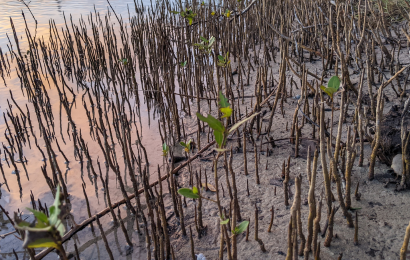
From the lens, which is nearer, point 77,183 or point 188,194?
point 188,194

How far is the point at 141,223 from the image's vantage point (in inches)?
58.9

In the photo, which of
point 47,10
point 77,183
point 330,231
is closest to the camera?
point 330,231

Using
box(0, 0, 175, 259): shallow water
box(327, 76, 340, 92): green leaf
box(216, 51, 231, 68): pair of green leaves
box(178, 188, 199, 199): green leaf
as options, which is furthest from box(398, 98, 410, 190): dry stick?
box(0, 0, 175, 259): shallow water

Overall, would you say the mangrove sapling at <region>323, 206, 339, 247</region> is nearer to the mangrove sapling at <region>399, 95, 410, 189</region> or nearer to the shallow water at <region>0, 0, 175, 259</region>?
the mangrove sapling at <region>399, 95, 410, 189</region>

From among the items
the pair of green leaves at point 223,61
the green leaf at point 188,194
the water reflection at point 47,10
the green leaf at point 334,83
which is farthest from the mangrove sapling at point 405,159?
the water reflection at point 47,10

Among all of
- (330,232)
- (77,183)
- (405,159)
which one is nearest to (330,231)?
(330,232)

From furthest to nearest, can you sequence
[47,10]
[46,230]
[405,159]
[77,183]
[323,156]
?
[47,10], [77,183], [405,159], [323,156], [46,230]

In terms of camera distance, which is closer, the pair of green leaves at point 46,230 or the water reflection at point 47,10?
the pair of green leaves at point 46,230

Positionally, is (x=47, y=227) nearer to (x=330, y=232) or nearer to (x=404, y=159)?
(x=330, y=232)

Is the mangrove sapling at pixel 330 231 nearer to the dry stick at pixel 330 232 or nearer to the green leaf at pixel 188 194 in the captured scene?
the dry stick at pixel 330 232

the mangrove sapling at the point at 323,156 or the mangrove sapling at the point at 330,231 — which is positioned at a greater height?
the mangrove sapling at the point at 323,156

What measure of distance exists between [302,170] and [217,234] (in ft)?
1.81

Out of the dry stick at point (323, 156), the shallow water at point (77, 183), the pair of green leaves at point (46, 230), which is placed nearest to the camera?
the pair of green leaves at point (46, 230)

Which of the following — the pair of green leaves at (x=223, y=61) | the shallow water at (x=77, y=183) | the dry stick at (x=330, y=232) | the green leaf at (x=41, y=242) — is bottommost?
the shallow water at (x=77, y=183)
